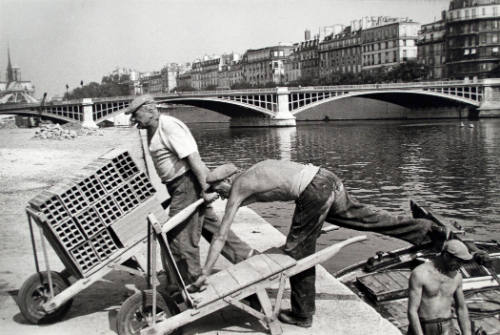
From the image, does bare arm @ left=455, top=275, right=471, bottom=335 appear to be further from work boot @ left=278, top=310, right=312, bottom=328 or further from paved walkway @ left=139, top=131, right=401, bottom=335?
work boot @ left=278, top=310, right=312, bottom=328

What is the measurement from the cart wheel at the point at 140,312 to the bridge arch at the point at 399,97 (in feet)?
186

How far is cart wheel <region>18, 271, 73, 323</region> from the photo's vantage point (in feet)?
14.9

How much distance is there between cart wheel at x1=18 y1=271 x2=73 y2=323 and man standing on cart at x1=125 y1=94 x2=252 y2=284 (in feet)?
2.94

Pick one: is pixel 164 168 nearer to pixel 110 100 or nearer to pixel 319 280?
pixel 319 280

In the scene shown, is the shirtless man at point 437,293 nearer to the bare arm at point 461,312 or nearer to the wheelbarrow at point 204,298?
the bare arm at point 461,312

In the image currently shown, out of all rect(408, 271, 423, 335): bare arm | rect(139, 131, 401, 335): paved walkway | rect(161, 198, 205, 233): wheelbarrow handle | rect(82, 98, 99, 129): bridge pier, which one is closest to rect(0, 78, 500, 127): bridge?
rect(82, 98, 99, 129): bridge pier

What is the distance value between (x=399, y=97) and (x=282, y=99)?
13.1 metres

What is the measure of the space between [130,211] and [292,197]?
1150mm

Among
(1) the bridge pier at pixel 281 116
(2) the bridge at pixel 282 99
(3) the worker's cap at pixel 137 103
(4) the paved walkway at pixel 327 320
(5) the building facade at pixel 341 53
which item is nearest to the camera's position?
(4) the paved walkway at pixel 327 320

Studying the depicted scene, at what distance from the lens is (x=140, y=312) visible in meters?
4.29

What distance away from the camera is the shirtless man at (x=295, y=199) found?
429 cm

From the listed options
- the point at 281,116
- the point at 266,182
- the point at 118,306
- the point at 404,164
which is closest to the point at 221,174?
the point at 266,182

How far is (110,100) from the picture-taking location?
59.8 meters

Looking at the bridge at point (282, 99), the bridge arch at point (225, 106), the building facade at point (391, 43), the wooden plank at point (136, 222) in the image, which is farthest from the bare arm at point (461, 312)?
the building facade at point (391, 43)
